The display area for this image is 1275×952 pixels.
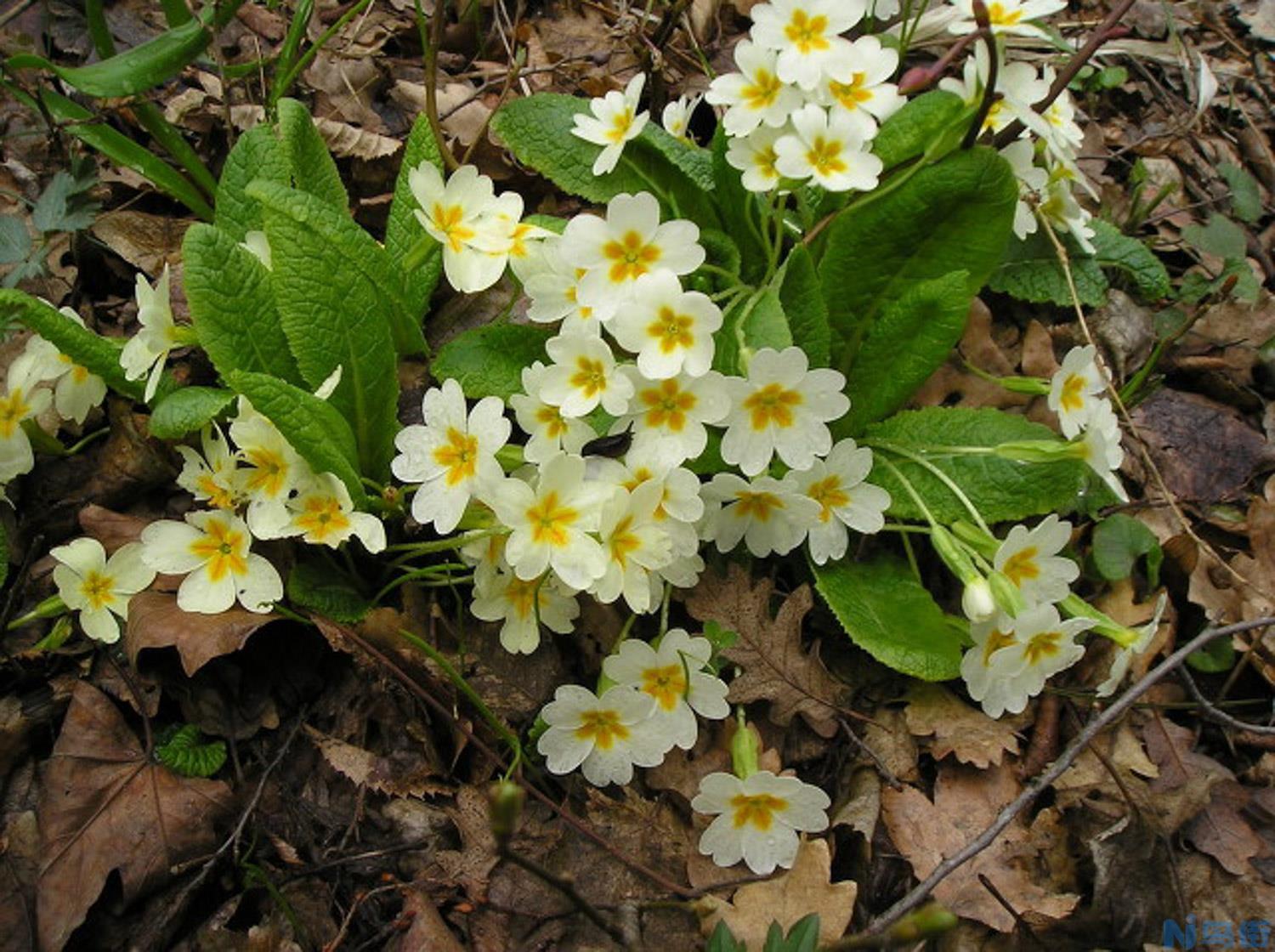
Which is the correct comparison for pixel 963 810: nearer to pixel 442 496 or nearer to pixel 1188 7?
pixel 442 496

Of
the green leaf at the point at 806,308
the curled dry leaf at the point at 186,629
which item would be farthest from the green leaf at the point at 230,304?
the green leaf at the point at 806,308

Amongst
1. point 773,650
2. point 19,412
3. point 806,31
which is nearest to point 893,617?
point 773,650

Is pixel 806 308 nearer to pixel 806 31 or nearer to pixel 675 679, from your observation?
pixel 806 31

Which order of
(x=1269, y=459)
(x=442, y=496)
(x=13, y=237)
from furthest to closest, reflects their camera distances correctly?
(x=1269, y=459) < (x=13, y=237) < (x=442, y=496)

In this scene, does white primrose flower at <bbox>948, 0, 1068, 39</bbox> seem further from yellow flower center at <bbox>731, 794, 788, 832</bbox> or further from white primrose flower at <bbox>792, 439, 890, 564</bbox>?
yellow flower center at <bbox>731, 794, 788, 832</bbox>

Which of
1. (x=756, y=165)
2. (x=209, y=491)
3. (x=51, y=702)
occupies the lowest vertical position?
(x=51, y=702)

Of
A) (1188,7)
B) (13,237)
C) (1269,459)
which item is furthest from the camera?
(1188,7)

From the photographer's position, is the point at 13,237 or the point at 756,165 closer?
the point at 756,165

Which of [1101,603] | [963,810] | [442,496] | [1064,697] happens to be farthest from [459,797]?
[1101,603]

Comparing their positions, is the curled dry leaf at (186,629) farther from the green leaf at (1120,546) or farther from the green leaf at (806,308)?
the green leaf at (1120,546)
